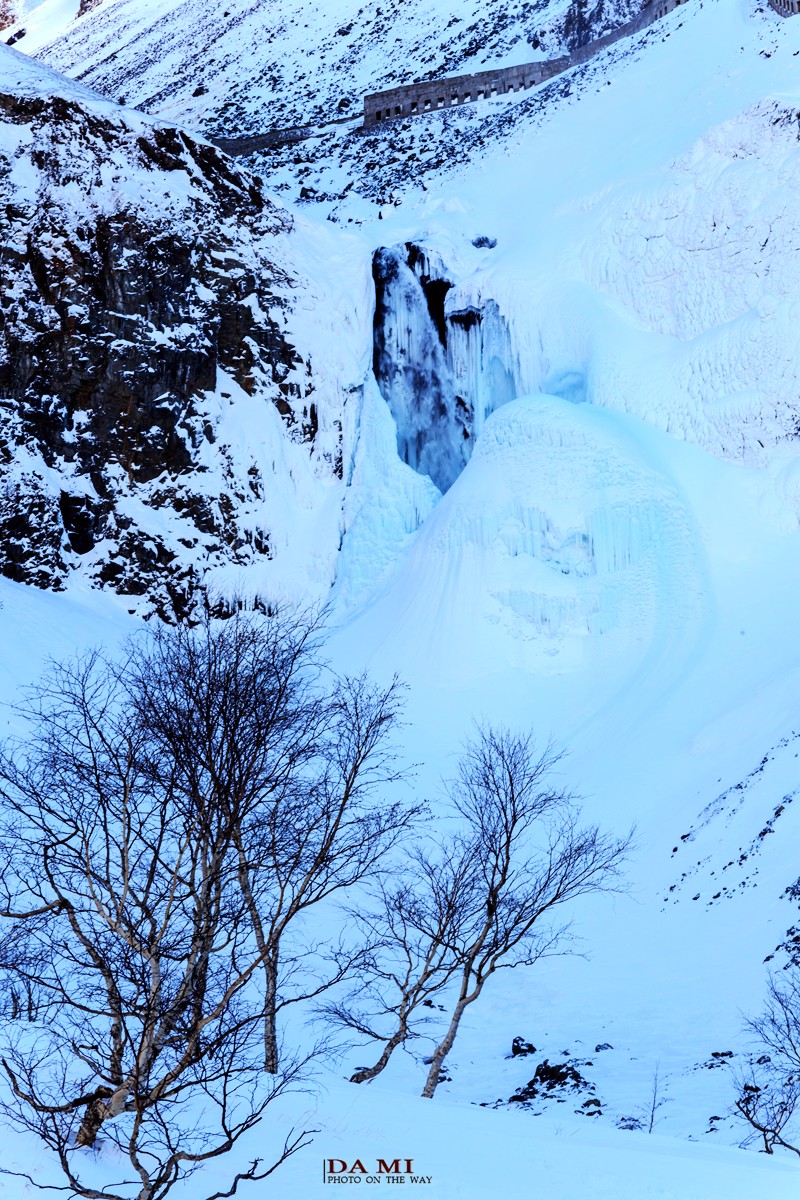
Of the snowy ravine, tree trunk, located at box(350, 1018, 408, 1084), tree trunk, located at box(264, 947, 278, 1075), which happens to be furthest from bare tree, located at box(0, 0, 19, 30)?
tree trunk, located at box(264, 947, 278, 1075)

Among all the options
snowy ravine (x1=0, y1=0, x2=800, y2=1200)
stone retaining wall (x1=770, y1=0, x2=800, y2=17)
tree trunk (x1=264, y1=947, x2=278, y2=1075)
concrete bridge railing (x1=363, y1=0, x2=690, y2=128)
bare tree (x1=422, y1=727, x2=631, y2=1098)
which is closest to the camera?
tree trunk (x1=264, y1=947, x2=278, y2=1075)

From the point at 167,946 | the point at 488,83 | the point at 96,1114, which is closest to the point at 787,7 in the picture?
the point at 488,83

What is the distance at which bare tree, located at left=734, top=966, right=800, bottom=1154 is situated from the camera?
44.7ft

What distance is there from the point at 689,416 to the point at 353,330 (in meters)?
9.99

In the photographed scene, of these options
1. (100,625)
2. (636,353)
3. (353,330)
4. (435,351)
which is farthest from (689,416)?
(100,625)


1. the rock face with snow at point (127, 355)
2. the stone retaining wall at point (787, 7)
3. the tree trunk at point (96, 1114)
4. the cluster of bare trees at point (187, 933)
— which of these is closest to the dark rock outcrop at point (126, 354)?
the rock face with snow at point (127, 355)

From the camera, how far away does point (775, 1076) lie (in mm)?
15281

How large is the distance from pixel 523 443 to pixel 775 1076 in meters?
19.1

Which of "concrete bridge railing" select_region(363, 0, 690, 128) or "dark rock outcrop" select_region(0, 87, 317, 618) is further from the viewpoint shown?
"concrete bridge railing" select_region(363, 0, 690, 128)

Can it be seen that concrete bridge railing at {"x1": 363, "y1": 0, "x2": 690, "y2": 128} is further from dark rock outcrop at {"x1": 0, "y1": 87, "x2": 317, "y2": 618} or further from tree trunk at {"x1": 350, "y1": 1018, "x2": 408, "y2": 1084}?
tree trunk at {"x1": 350, "y1": 1018, "x2": 408, "y2": 1084}

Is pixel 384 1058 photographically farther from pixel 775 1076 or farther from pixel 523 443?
pixel 523 443

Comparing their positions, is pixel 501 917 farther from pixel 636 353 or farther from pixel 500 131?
pixel 500 131

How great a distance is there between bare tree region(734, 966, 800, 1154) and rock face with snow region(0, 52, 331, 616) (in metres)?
20.4

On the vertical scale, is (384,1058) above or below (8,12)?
below
